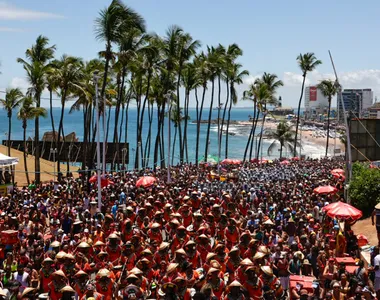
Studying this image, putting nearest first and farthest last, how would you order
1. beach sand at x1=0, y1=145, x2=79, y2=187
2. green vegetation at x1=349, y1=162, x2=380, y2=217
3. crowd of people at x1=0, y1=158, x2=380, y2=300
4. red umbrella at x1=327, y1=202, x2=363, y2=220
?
crowd of people at x1=0, y1=158, x2=380, y2=300, red umbrella at x1=327, y1=202, x2=363, y2=220, green vegetation at x1=349, y1=162, x2=380, y2=217, beach sand at x1=0, y1=145, x2=79, y2=187

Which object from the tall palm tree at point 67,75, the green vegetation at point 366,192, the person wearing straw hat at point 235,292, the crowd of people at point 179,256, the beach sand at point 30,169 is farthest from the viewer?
the beach sand at point 30,169

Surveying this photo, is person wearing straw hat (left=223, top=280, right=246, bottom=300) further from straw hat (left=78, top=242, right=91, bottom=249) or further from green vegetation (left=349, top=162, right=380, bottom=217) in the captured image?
green vegetation (left=349, top=162, right=380, bottom=217)

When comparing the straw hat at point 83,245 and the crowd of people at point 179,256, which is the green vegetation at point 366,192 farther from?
the straw hat at point 83,245

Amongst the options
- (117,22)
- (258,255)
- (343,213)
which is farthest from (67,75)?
(258,255)

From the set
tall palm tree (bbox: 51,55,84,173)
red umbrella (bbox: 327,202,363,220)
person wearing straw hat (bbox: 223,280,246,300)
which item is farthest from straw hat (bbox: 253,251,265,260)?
tall palm tree (bbox: 51,55,84,173)

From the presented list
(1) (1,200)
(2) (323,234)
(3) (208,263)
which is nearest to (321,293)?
(3) (208,263)

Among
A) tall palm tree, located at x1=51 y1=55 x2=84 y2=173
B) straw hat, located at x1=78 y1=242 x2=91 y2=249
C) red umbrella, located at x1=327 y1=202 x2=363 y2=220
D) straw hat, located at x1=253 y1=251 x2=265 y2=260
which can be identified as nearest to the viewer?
straw hat, located at x1=253 y1=251 x2=265 y2=260

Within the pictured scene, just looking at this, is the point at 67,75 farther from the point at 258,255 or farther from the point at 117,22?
the point at 258,255

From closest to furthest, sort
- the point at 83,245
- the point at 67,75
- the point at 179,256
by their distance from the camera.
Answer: the point at 179,256, the point at 83,245, the point at 67,75

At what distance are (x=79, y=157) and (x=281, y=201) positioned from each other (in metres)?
55.9

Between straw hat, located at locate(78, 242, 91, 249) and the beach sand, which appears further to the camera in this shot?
the beach sand

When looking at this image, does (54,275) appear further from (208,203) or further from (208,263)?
(208,203)

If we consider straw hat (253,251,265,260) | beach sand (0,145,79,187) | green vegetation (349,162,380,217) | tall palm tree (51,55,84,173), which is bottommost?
beach sand (0,145,79,187)

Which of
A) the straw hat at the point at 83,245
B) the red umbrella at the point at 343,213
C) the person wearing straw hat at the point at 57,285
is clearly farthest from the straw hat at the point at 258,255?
the red umbrella at the point at 343,213
